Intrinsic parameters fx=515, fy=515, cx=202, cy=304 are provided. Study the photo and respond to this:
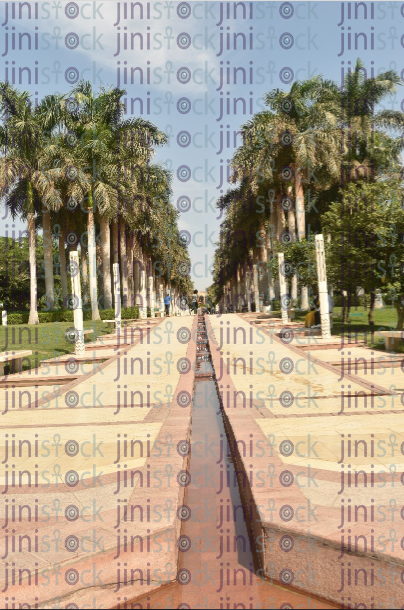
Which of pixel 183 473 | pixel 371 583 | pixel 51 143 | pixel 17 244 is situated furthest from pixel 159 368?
pixel 17 244

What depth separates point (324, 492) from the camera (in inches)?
153

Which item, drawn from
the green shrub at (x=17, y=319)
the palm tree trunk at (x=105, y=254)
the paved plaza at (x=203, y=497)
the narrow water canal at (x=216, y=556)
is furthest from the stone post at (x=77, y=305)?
the green shrub at (x=17, y=319)

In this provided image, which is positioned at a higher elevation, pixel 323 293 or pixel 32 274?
pixel 32 274

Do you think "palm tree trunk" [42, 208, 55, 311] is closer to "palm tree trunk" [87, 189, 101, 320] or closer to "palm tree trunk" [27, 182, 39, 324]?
"palm tree trunk" [27, 182, 39, 324]

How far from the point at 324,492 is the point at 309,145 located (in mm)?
28504

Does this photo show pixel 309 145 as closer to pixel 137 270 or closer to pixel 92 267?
pixel 92 267

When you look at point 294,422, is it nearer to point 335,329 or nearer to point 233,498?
point 233,498

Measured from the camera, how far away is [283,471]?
4227 millimetres

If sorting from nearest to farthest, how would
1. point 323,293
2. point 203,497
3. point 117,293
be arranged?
point 203,497 → point 323,293 → point 117,293

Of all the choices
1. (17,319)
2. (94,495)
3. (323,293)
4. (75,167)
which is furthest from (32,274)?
(94,495)

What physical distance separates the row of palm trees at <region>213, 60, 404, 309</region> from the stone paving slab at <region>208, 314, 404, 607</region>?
22.4 metres

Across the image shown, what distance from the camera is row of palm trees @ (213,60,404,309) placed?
31031mm

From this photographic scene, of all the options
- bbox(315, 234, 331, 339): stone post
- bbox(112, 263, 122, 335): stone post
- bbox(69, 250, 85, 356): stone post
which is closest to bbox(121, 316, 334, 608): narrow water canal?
bbox(69, 250, 85, 356): stone post

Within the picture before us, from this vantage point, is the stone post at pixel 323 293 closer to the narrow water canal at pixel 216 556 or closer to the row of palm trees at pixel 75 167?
the narrow water canal at pixel 216 556
